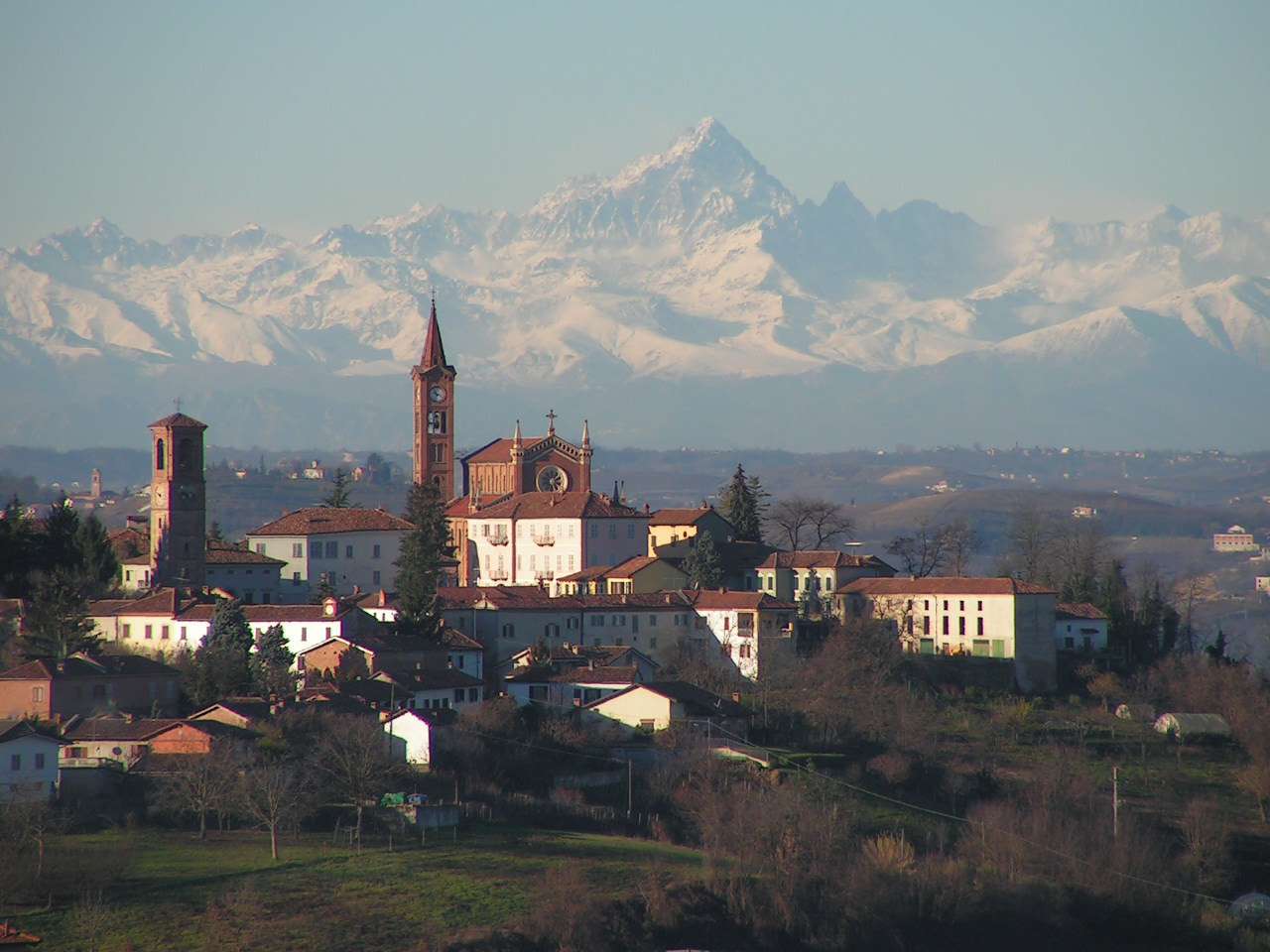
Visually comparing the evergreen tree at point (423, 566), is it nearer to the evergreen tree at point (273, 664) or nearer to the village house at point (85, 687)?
the evergreen tree at point (273, 664)

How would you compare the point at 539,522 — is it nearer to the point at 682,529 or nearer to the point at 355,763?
the point at 682,529

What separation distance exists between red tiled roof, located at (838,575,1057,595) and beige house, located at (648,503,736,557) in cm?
711

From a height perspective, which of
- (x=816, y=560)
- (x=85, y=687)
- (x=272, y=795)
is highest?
(x=816, y=560)

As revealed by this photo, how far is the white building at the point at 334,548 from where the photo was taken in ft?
295

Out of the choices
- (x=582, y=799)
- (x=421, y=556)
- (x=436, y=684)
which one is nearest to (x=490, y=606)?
(x=421, y=556)

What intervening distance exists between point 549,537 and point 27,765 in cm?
3879

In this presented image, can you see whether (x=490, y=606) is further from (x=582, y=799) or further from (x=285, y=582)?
(x=582, y=799)

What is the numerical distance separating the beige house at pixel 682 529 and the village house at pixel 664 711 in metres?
21.0

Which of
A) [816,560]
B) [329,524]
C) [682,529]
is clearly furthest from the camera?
[682,529]

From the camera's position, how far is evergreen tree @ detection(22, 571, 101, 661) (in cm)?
6962

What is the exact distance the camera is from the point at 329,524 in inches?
3607

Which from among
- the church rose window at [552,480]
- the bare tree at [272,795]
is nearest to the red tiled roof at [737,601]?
the church rose window at [552,480]

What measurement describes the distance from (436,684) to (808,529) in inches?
2592

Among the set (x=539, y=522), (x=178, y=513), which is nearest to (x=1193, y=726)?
(x=539, y=522)
